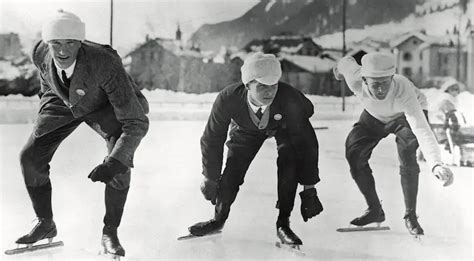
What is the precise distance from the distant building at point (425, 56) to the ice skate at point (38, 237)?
1556 mm

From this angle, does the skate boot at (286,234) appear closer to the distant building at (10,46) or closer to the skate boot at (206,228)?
the skate boot at (206,228)

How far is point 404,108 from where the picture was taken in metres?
2.25

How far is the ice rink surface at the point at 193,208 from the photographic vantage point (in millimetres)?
2254

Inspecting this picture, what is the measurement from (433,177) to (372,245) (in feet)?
1.26

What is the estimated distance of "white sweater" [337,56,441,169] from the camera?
88.0 inches

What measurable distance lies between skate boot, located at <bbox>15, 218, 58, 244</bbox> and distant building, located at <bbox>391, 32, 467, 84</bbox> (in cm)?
155

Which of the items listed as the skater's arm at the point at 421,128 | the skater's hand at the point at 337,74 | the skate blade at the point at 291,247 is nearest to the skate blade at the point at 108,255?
the skate blade at the point at 291,247

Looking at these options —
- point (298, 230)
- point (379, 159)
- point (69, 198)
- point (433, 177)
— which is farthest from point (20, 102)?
point (433, 177)

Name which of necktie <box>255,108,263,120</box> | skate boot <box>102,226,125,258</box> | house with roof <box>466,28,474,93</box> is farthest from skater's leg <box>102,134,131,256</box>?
house with roof <box>466,28,474,93</box>

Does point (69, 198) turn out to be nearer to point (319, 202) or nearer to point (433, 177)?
point (319, 202)

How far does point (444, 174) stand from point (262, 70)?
0.85m

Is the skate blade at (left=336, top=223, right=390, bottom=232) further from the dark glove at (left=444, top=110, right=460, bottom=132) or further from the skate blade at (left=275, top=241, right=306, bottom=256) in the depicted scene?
the dark glove at (left=444, top=110, right=460, bottom=132)

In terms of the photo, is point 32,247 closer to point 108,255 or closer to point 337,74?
point 108,255

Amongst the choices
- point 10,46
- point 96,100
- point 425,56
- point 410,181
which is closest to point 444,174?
point 410,181
